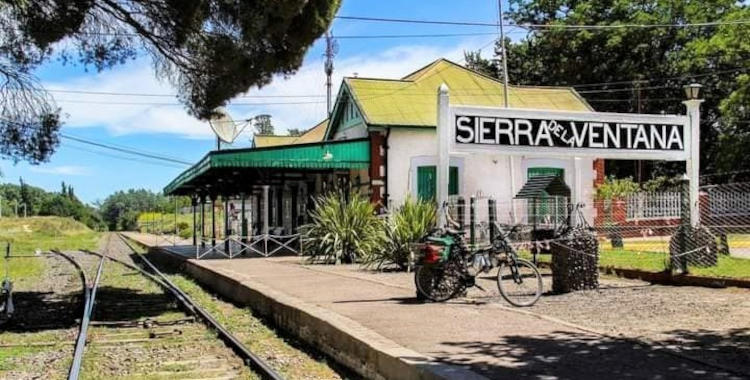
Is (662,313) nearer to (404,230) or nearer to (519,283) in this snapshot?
(519,283)

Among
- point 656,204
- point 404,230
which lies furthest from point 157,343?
point 656,204

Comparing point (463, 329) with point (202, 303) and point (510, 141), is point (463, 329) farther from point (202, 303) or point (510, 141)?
point (202, 303)

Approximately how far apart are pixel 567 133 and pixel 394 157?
10170 millimetres

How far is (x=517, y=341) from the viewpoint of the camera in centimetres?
739

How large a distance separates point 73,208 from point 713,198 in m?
131

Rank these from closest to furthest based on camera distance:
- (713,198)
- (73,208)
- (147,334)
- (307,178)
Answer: (147,334)
(713,198)
(307,178)
(73,208)

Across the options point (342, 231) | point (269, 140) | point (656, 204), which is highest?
point (269, 140)

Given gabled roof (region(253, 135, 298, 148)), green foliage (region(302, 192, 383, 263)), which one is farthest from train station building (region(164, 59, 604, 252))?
gabled roof (region(253, 135, 298, 148))

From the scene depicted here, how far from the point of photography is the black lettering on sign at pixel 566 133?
12547mm

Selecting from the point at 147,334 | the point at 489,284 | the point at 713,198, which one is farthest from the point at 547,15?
the point at 147,334

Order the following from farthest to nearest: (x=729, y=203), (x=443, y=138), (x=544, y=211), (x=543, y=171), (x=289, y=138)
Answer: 1. (x=289, y=138)
2. (x=543, y=171)
3. (x=544, y=211)
4. (x=729, y=203)
5. (x=443, y=138)

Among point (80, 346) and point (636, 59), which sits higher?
point (636, 59)

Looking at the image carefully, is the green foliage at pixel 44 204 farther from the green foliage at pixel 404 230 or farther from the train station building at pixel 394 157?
the green foliage at pixel 404 230

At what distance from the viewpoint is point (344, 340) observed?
25.6 feet
